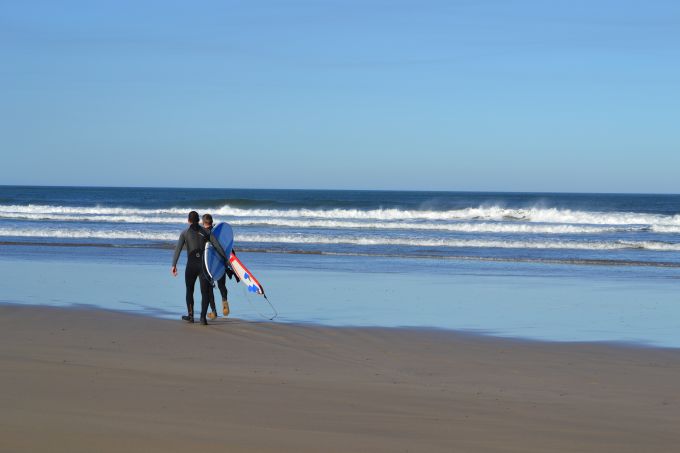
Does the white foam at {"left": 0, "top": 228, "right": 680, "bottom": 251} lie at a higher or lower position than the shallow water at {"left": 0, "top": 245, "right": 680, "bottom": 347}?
higher

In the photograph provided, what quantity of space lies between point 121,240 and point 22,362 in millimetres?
19393

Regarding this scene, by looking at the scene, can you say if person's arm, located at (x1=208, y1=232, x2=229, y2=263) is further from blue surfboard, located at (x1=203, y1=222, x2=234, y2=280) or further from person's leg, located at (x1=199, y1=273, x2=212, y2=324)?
person's leg, located at (x1=199, y1=273, x2=212, y2=324)

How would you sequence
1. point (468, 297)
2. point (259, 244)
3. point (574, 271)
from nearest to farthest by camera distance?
point (468, 297) → point (574, 271) → point (259, 244)

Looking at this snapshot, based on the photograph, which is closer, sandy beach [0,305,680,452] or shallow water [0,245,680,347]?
sandy beach [0,305,680,452]

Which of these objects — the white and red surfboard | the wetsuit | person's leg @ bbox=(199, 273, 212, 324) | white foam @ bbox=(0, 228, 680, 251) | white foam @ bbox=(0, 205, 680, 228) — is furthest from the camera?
white foam @ bbox=(0, 205, 680, 228)

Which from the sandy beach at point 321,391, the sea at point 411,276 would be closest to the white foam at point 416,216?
the sea at point 411,276

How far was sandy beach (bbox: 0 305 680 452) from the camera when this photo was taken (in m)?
5.23

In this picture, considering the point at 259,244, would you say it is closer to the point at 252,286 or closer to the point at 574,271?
the point at 574,271

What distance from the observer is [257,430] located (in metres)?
5.38

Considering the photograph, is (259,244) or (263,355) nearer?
(263,355)

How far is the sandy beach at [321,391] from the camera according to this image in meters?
5.23

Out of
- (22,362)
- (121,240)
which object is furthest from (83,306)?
(121,240)

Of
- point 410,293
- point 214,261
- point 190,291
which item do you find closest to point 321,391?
point 190,291

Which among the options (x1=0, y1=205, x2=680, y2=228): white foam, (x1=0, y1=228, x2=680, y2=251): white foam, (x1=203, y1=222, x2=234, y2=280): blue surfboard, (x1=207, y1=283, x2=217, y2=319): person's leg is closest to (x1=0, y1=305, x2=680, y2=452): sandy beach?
(x1=207, y1=283, x2=217, y2=319): person's leg
